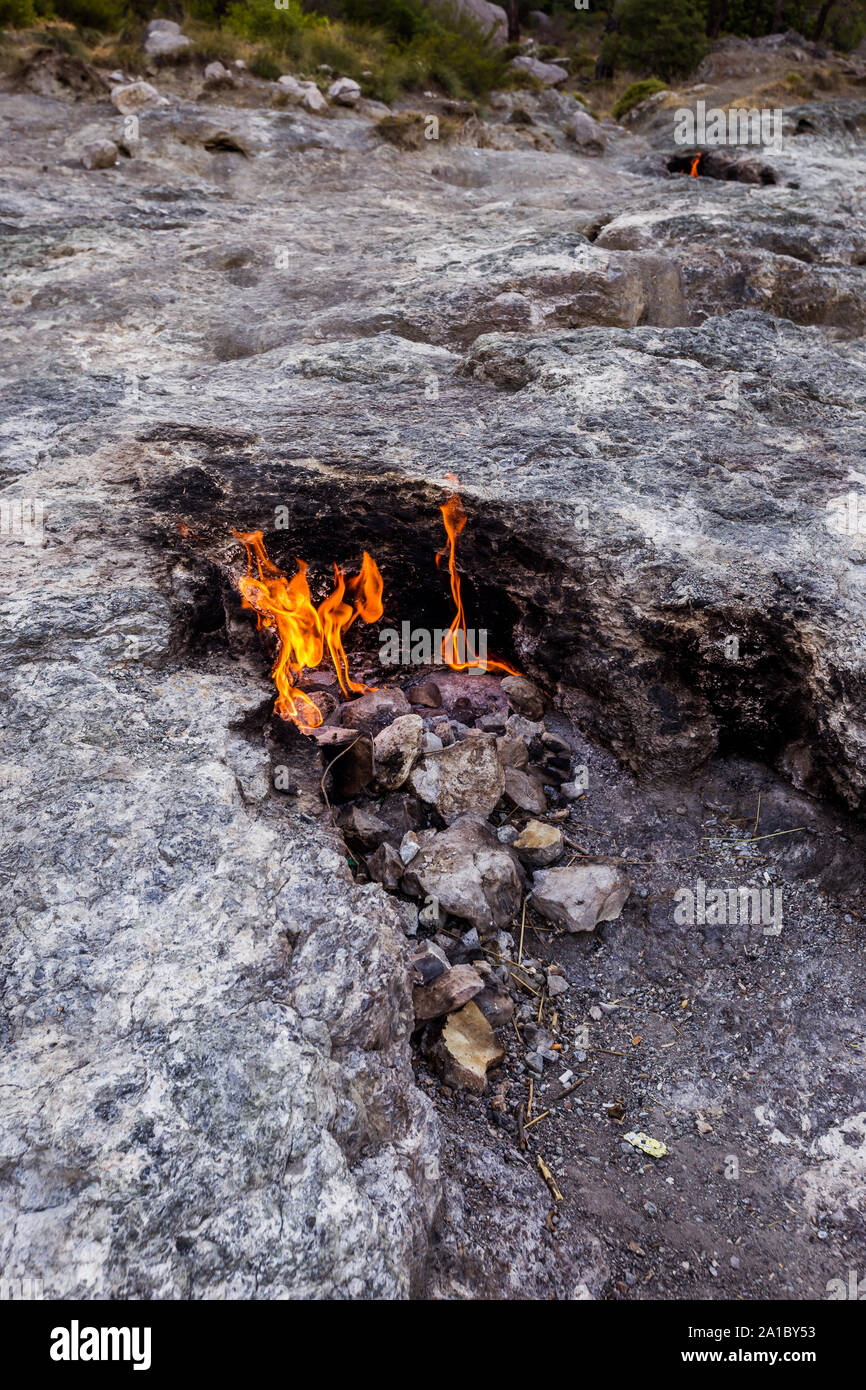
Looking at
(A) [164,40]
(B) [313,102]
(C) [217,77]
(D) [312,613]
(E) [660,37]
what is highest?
(E) [660,37]

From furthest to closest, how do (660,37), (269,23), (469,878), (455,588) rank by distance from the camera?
(660,37) → (269,23) → (455,588) → (469,878)

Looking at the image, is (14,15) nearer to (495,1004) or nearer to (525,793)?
(525,793)

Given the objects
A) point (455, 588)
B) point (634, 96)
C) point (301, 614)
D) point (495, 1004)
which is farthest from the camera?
point (634, 96)

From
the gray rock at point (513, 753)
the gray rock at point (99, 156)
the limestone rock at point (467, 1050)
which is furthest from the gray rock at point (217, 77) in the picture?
the limestone rock at point (467, 1050)

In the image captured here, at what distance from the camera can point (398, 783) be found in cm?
361

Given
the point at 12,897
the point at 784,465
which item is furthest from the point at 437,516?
the point at 12,897

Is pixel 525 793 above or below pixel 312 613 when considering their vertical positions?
below

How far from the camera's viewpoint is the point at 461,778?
3.61m

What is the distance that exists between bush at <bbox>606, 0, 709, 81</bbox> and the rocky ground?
2146 cm

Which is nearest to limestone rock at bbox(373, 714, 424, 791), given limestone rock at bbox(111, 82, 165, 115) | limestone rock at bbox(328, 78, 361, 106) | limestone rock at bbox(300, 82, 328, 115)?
limestone rock at bbox(111, 82, 165, 115)

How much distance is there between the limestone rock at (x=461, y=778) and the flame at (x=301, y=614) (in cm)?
59

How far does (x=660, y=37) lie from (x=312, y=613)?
26.3 meters

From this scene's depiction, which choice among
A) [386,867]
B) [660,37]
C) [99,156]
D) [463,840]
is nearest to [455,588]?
[463,840]
